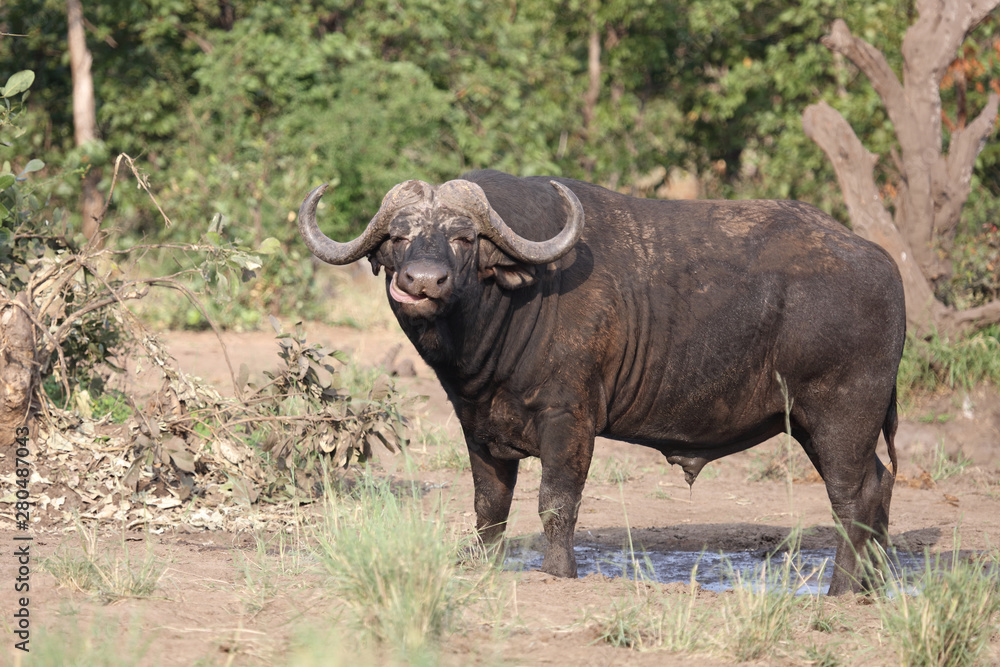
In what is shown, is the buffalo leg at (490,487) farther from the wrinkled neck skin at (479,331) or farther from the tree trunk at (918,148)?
the tree trunk at (918,148)

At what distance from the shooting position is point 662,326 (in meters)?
5.25

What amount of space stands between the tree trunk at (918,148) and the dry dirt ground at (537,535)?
4.17 ft

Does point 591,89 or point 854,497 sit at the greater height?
point 591,89

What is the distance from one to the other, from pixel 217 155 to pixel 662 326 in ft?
32.1

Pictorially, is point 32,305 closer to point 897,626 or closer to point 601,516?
point 601,516

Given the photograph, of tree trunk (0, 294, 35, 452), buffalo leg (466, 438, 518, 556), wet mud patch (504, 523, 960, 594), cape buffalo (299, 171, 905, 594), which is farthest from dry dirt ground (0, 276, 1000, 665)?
tree trunk (0, 294, 35, 452)

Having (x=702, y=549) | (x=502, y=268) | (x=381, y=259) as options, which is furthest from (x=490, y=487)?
(x=702, y=549)

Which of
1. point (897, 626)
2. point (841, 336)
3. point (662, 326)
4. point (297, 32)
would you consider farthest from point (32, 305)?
point (297, 32)

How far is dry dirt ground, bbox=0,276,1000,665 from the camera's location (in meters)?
3.64

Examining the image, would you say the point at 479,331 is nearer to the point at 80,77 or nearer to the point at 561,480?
the point at 561,480

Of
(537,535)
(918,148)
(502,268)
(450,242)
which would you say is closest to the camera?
(450,242)

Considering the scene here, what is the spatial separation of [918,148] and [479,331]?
6.38 meters

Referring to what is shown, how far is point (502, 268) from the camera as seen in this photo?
4910mm

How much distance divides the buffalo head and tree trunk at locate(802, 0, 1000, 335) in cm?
563
